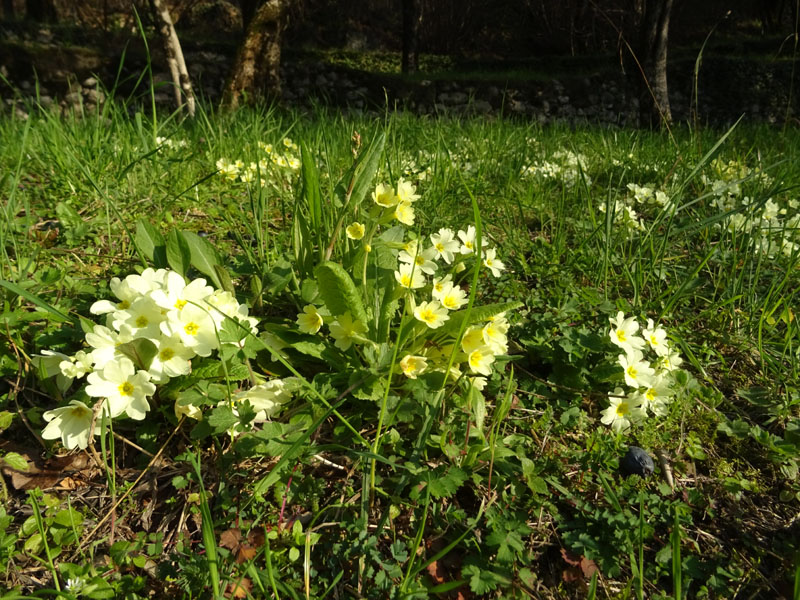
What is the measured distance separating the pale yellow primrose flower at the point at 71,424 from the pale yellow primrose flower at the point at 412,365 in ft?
2.61

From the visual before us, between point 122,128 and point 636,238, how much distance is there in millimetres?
3058

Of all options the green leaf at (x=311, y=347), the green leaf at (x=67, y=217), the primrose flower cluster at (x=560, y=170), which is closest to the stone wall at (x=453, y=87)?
the primrose flower cluster at (x=560, y=170)

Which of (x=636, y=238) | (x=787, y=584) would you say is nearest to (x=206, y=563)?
(x=787, y=584)

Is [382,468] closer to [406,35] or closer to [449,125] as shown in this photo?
[449,125]

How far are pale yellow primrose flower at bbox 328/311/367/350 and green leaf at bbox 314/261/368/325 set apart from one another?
14 mm

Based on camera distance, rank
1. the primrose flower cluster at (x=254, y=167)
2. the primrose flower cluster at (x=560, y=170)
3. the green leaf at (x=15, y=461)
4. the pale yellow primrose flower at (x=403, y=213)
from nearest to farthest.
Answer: the green leaf at (x=15, y=461)
the pale yellow primrose flower at (x=403, y=213)
the primrose flower cluster at (x=254, y=167)
the primrose flower cluster at (x=560, y=170)

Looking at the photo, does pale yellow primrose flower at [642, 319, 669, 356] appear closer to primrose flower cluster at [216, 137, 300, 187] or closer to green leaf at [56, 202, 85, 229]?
primrose flower cluster at [216, 137, 300, 187]

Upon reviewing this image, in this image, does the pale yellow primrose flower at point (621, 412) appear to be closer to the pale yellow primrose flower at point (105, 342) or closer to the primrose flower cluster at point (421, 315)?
the primrose flower cluster at point (421, 315)

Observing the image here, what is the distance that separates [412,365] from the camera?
1.43m

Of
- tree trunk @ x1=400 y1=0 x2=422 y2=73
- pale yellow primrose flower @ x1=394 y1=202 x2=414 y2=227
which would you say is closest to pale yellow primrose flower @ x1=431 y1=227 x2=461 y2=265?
pale yellow primrose flower @ x1=394 y1=202 x2=414 y2=227

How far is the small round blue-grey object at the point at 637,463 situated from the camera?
1.47 meters

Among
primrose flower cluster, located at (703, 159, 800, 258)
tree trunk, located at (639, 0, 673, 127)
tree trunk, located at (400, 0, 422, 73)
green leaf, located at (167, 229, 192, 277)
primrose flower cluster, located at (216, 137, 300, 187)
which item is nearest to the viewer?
green leaf, located at (167, 229, 192, 277)

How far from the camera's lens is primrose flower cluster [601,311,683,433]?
1539 mm

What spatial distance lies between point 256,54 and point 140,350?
6.50 metres
